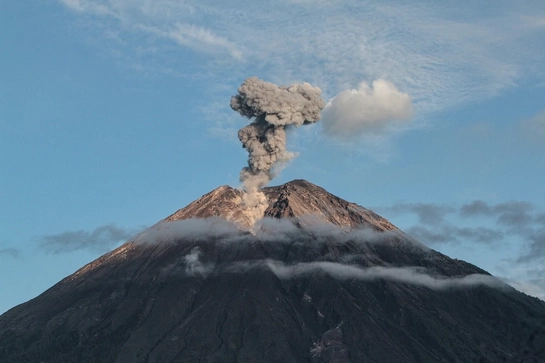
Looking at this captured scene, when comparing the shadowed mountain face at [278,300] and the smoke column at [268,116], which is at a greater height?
the smoke column at [268,116]

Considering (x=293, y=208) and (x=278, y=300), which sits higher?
(x=293, y=208)

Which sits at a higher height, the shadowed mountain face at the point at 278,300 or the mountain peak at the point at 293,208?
the mountain peak at the point at 293,208

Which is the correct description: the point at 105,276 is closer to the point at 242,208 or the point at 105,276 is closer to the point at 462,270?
the point at 242,208

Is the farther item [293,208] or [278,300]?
[293,208]

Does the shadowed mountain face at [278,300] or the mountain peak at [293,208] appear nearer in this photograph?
the shadowed mountain face at [278,300]
